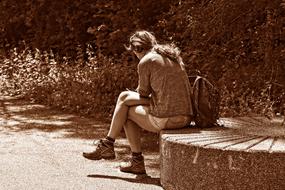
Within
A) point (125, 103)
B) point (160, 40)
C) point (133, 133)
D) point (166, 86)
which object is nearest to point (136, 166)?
point (133, 133)

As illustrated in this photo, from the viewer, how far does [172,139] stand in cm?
593

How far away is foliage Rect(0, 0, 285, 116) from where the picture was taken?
10.4m

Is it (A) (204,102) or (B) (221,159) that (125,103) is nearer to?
(A) (204,102)

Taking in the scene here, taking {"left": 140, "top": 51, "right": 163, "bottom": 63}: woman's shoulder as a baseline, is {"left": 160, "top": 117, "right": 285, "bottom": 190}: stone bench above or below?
below

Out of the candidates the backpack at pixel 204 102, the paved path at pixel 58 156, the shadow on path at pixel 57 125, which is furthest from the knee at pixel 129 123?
the shadow on path at pixel 57 125

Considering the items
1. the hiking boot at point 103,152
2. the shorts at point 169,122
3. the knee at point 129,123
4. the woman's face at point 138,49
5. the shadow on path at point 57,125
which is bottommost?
the shadow on path at point 57,125

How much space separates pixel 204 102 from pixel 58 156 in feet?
8.04

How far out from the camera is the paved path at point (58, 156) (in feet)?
21.5

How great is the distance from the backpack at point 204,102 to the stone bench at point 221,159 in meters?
0.21

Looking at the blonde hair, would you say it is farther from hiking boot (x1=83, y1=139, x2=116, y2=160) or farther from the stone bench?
hiking boot (x1=83, y1=139, x2=116, y2=160)

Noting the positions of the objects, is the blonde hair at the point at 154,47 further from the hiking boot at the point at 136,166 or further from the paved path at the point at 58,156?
the paved path at the point at 58,156

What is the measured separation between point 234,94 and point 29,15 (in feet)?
34.8

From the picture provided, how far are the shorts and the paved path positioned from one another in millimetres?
586

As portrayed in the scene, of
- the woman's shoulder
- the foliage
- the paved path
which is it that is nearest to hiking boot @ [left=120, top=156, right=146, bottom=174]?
the paved path
